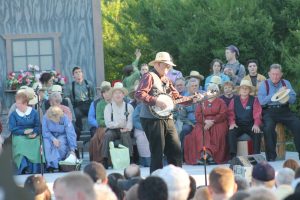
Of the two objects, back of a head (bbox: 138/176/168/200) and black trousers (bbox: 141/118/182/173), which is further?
black trousers (bbox: 141/118/182/173)

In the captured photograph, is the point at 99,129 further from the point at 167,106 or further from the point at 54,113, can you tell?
the point at 167,106

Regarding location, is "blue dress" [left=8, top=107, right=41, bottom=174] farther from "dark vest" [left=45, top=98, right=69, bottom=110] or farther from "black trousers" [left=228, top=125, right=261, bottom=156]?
"black trousers" [left=228, top=125, right=261, bottom=156]

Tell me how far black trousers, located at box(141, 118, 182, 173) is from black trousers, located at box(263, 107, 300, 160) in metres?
3.75

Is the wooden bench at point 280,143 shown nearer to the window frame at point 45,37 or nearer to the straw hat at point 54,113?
the straw hat at point 54,113

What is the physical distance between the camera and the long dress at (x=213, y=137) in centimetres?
1479

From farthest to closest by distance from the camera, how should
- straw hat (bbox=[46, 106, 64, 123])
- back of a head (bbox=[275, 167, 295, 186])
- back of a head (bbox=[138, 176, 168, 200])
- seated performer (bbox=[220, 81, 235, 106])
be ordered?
1. seated performer (bbox=[220, 81, 235, 106])
2. straw hat (bbox=[46, 106, 64, 123])
3. back of a head (bbox=[275, 167, 295, 186])
4. back of a head (bbox=[138, 176, 168, 200])

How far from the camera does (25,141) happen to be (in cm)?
1448

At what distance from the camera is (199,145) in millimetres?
14797

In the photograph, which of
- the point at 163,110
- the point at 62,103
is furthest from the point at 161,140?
the point at 62,103

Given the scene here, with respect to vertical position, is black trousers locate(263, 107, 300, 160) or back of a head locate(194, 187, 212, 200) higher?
black trousers locate(263, 107, 300, 160)

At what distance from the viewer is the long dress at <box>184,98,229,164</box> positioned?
1479 cm

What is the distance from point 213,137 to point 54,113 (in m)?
2.52

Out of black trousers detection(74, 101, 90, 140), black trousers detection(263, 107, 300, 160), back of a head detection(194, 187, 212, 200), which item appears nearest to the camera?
back of a head detection(194, 187, 212, 200)

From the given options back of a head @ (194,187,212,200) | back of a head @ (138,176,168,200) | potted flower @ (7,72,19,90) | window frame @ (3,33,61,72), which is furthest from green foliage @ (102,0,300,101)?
back of a head @ (138,176,168,200)
